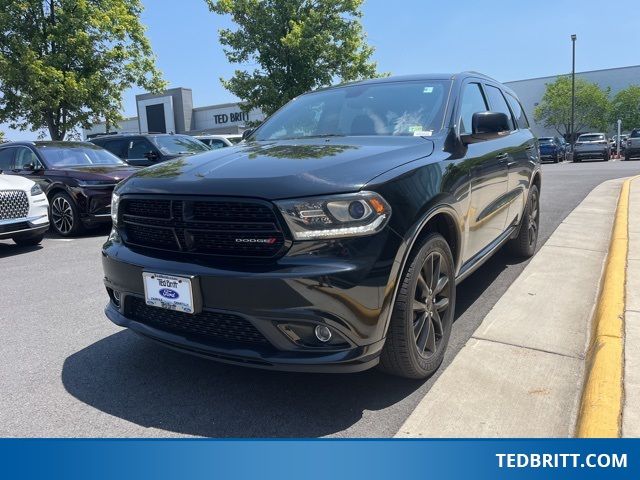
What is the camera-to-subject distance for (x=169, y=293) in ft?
8.20

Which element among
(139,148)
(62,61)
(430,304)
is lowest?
(430,304)

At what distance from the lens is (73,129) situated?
1912cm

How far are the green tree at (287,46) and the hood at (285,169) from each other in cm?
1877

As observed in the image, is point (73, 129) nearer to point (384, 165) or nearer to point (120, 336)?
point (120, 336)

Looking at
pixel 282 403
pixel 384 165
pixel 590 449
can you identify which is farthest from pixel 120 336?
pixel 590 449

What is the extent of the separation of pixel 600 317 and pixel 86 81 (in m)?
18.2

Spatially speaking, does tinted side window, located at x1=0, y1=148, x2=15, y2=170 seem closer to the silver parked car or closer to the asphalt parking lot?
the asphalt parking lot

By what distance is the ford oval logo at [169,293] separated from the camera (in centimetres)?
247

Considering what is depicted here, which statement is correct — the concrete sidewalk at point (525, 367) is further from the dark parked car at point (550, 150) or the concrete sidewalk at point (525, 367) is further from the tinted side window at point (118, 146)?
the dark parked car at point (550, 150)

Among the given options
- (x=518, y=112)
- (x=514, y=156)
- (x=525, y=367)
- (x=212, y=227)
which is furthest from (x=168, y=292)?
(x=518, y=112)

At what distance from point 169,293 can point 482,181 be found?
7.29ft

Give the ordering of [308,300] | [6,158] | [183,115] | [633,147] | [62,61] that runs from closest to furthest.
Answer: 1. [308,300]
2. [6,158]
3. [62,61]
4. [633,147]
5. [183,115]

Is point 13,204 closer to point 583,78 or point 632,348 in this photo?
point 632,348

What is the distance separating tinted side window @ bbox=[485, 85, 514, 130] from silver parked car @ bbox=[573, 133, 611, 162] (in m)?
26.2
